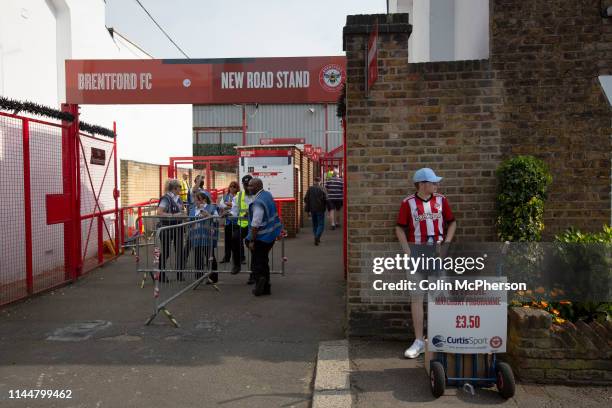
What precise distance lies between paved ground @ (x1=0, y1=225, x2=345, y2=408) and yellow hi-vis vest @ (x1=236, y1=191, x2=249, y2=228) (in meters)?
1.14

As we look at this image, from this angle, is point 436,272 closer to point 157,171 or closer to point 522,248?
point 522,248

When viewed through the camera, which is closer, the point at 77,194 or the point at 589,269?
the point at 589,269

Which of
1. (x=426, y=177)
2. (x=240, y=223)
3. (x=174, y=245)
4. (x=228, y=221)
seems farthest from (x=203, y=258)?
(x=426, y=177)

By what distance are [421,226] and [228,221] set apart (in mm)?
5250

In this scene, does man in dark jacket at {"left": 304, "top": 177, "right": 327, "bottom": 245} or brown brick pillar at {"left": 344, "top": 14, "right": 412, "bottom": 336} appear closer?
brown brick pillar at {"left": 344, "top": 14, "right": 412, "bottom": 336}

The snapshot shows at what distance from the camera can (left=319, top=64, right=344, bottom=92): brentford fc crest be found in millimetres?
8633

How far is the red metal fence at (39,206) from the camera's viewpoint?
7.69 metres

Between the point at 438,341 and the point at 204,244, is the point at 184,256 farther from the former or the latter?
the point at 438,341

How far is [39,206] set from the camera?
8.61 m

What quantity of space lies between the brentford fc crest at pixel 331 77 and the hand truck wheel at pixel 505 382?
5.59m

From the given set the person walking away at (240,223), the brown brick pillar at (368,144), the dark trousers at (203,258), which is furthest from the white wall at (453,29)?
the dark trousers at (203,258)

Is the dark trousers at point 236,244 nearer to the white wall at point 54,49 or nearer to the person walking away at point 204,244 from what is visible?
the person walking away at point 204,244

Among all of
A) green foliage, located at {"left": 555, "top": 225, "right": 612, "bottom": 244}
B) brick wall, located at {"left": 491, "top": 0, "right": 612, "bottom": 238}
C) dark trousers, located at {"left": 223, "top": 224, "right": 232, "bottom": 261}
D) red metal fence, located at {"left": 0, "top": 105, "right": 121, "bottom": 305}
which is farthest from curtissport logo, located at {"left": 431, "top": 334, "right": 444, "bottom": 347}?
red metal fence, located at {"left": 0, "top": 105, "right": 121, "bottom": 305}

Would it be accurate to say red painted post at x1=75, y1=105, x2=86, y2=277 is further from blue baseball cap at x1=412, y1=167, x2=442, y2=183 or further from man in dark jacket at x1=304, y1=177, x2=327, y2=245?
blue baseball cap at x1=412, y1=167, x2=442, y2=183
